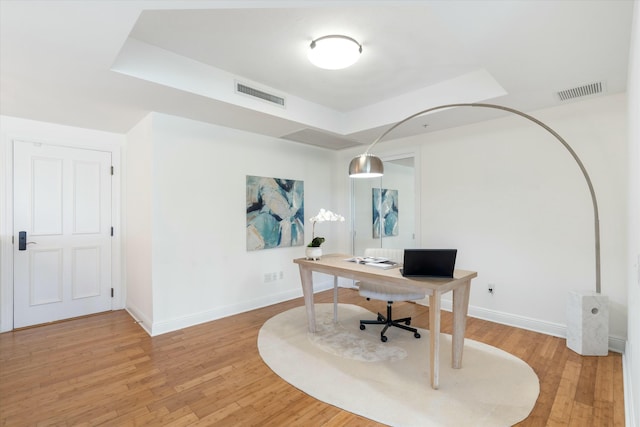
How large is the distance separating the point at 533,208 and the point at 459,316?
176 cm

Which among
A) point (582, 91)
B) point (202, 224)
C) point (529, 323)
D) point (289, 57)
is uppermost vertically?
point (289, 57)

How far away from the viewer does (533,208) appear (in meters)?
3.34

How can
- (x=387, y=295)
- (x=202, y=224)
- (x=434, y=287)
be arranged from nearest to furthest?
(x=434, y=287) → (x=387, y=295) → (x=202, y=224)

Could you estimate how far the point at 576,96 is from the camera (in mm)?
2875

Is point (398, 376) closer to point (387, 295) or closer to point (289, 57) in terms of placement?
point (387, 295)

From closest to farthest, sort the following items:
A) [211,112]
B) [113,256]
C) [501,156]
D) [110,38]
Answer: [110,38]
[211,112]
[501,156]
[113,256]

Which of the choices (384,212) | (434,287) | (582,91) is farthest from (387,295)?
(582,91)

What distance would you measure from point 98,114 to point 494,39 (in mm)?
3873

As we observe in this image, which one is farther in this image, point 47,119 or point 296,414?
point 47,119

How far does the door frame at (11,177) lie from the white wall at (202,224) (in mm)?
295

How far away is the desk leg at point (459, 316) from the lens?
2438mm

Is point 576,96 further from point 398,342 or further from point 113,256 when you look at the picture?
point 113,256

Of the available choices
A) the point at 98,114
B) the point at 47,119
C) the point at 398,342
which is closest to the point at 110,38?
the point at 98,114

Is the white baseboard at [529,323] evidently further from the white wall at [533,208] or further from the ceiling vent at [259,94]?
the ceiling vent at [259,94]
